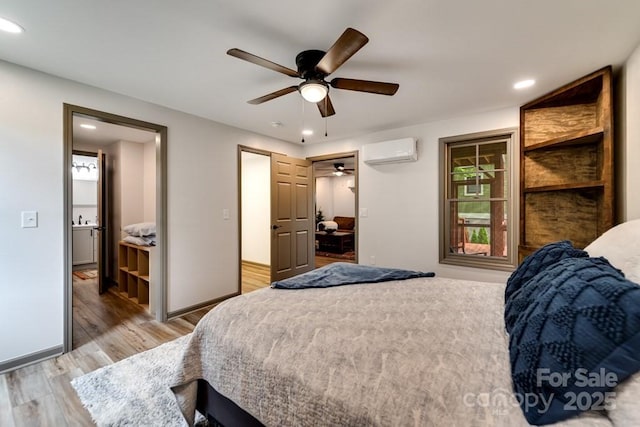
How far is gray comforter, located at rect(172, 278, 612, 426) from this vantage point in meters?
0.83

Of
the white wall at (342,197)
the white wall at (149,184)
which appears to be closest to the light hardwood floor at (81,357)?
the white wall at (149,184)

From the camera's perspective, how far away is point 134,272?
12.1 feet

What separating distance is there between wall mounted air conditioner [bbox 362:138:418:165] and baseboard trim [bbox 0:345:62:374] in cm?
392

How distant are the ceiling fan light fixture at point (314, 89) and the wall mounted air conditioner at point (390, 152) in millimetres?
1916

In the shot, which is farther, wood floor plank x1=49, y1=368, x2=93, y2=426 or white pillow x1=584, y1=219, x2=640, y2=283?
wood floor plank x1=49, y1=368, x2=93, y2=426

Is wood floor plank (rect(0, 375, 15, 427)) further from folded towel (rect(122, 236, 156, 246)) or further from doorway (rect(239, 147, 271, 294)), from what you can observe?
doorway (rect(239, 147, 271, 294))

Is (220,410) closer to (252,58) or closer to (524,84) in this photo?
(252,58)

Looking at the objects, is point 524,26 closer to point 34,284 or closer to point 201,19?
point 201,19

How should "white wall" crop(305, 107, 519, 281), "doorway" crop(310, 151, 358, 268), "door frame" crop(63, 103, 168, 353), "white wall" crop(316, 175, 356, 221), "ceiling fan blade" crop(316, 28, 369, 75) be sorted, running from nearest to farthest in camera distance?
"ceiling fan blade" crop(316, 28, 369, 75)
"door frame" crop(63, 103, 168, 353)
"white wall" crop(305, 107, 519, 281)
"doorway" crop(310, 151, 358, 268)
"white wall" crop(316, 175, 356, 221)

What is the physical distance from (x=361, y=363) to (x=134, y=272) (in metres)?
3.81

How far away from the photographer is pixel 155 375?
2.03 meters

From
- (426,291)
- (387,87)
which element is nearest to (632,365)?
(426,291)

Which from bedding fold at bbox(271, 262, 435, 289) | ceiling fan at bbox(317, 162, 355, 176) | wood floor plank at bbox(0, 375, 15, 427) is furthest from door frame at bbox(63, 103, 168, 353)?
ceiling fan at bbox(317, 162, 355, 176)

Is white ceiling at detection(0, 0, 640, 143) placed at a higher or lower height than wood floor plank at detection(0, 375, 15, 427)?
higher
